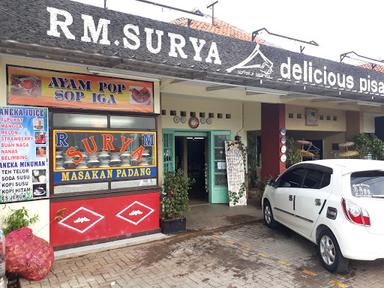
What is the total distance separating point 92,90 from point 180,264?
130 inches

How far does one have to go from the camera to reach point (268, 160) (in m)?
9.36

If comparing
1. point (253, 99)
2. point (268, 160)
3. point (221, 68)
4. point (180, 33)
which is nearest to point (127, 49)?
point (180, 33)

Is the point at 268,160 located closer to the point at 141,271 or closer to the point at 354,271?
the point at 354,271

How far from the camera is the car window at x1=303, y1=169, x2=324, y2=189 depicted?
518cm

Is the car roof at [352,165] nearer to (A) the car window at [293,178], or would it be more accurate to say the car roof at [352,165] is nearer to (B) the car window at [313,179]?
(B) the car window at [313,179]

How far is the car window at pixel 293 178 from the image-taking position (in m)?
5.80

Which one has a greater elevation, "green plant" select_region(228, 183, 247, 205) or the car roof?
the car roof

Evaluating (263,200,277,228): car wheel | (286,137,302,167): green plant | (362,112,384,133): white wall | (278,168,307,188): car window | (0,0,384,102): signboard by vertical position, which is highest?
(0,0,384,102): signboard

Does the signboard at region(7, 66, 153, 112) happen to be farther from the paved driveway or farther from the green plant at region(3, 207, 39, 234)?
the paved driveway

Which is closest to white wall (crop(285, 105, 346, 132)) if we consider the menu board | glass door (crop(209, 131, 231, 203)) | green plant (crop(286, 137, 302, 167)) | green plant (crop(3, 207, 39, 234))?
green plant (crop(286, 137, 302, 167))

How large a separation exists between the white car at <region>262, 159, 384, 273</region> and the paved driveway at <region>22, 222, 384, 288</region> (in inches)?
14.9

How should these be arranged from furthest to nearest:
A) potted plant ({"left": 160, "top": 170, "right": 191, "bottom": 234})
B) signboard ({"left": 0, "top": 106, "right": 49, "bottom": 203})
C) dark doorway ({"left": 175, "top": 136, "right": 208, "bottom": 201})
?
dark doorway ({"left": 175, "top": 136, "right": 208, "bottom": 201}) < potted plant ({"left": 160, "top": 170, "right": 191, "bottom": 234}) < signboard ({"left": 0, "top": 106, "right": 49, "bottom": 203})

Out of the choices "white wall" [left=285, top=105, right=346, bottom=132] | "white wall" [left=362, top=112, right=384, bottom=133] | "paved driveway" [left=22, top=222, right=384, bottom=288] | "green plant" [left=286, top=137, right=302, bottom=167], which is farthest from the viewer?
"white wall" [left=362, top=112, right=384, bottom=133]

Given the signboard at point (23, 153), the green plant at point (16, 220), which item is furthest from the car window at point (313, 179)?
the green plant at point (16, 220)
